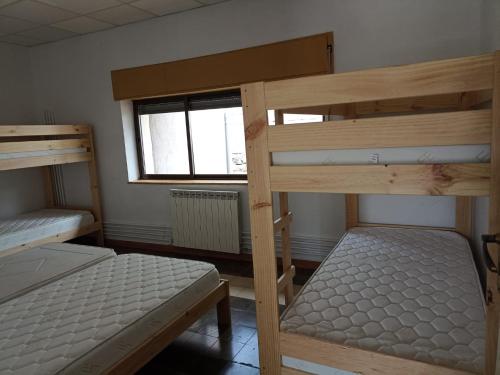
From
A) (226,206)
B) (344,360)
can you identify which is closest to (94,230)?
(226,206)

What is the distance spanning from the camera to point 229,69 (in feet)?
10.2

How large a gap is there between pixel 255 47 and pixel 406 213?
1829 millimetres

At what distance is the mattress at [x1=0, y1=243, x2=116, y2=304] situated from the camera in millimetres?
2025

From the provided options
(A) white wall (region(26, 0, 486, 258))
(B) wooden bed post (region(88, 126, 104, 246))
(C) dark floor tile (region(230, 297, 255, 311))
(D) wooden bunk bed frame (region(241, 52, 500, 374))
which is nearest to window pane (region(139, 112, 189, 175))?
(A) white wall (region(26, 0, 486, 258))

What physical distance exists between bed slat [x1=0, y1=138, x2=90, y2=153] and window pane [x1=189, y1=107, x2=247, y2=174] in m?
1.26

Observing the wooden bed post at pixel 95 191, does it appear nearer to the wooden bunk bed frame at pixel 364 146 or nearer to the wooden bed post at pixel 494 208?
the wooden bunk bed frame at pixel 364 146

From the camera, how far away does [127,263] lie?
2305 mm

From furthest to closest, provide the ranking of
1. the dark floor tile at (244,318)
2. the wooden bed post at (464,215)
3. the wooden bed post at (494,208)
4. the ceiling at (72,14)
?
the ceiling at (72,14) → the wooden bed post at (464,215) → the dark floor tile at (244,318) → the wooden bed post at (494,208)

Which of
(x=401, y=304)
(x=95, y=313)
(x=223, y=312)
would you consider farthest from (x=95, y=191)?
(x=401, y=304)

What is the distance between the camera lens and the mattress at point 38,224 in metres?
3.15

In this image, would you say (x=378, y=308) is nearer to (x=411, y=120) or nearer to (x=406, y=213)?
(x=411, y=120)

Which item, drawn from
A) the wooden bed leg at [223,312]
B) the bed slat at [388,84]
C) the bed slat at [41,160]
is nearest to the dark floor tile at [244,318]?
the wooden bed leg at [223,312]

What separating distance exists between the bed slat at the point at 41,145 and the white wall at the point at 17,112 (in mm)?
857

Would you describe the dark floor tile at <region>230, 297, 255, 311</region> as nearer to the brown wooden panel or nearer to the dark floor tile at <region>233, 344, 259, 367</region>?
the dark floor tile at <region>233, 344, 259, 367</region>
